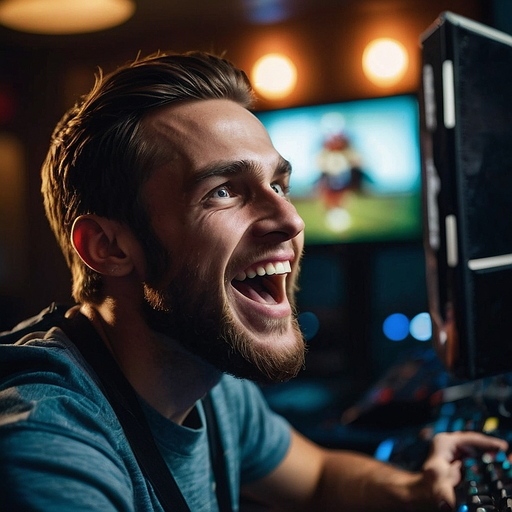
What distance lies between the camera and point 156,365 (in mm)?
1038

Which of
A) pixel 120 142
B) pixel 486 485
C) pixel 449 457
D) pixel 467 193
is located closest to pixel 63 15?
pixel 120 142

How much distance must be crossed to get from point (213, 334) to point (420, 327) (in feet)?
6.92

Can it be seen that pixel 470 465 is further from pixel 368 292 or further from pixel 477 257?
pixel 368 292

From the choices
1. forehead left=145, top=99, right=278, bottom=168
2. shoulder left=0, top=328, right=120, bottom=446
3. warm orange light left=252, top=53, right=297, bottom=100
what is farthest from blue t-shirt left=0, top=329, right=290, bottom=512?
warm orange light left=252, top=53, right=297, bottom=100

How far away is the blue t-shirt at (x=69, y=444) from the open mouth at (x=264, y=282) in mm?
235

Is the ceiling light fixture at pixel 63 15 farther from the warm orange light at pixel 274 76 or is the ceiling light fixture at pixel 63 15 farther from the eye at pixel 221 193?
the eye at pixel 221 193

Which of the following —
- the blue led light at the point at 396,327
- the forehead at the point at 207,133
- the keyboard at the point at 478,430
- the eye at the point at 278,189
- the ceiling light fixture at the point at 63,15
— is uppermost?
the ceiling light fixture at the point at 63,15

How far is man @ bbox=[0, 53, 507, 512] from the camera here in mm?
989

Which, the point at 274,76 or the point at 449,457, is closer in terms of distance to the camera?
the point at 449,457

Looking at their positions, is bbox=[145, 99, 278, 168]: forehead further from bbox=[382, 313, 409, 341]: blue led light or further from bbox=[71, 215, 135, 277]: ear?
bbox=[382, 313, 409, 341]: blue led light

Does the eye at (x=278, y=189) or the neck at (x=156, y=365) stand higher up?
the eye at (x=278, y=189)

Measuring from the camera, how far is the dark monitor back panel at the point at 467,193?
101 cm

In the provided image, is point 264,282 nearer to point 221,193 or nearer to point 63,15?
point 221,193

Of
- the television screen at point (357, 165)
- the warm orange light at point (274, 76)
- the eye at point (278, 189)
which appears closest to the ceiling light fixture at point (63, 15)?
the warm orange light at point (274, 76)
